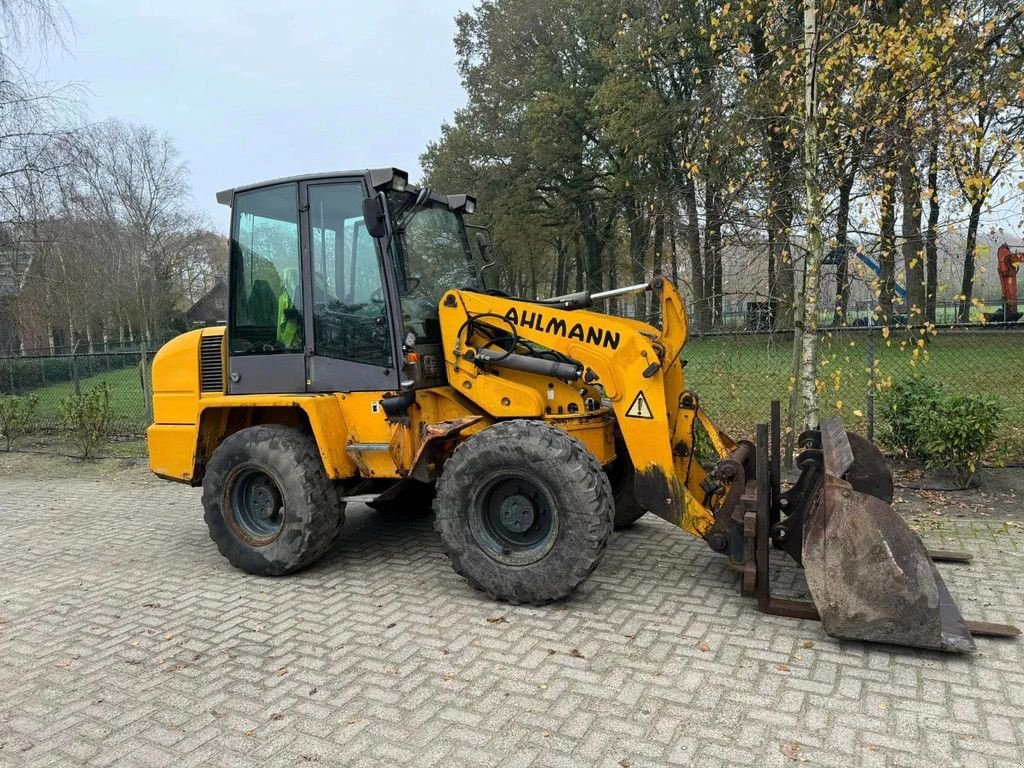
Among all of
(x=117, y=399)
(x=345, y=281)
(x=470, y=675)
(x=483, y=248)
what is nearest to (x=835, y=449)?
(x=470, y=675)

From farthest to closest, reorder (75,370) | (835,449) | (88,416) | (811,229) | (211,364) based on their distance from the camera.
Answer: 1. (75,370)
2. (88,416)
3. (811,229)
4. (211,364)
5. (835,449)

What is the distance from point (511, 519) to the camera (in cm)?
433

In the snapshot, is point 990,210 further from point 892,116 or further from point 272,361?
point 272,361

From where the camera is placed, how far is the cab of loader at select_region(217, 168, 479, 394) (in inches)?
185

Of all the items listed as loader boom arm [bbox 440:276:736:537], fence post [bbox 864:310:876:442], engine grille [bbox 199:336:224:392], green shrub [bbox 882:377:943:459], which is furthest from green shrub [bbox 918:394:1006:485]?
engine grille [bbox 199:336:224:392]

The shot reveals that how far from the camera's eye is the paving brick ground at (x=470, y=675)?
286cm

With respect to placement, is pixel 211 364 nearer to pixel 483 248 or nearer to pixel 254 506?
pixel 254 506

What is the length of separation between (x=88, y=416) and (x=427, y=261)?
749cm

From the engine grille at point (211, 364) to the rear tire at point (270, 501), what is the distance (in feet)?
1.59

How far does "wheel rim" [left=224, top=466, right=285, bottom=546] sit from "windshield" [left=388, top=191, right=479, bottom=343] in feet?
5.15

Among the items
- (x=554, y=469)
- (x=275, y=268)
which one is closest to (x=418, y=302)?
(x=275, y=268)

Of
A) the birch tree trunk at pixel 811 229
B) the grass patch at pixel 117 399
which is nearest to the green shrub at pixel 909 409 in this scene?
the birch tree trunk at pixel 811 229

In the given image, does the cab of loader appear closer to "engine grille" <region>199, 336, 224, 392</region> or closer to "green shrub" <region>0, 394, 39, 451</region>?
"engine grille" <region>199, 336, 224, 392</region>

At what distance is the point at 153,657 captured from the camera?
12.5 feet
